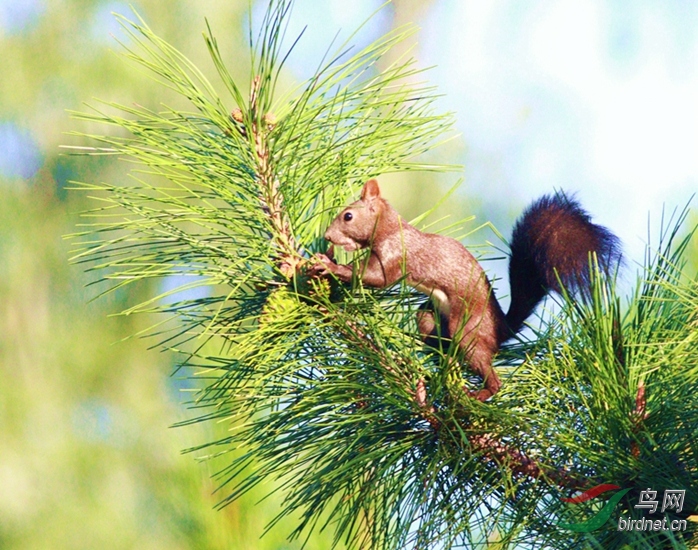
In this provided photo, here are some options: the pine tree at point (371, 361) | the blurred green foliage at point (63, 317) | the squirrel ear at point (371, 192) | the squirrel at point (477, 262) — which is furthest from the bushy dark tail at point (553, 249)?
the blurred green foliage at point (63, 317)

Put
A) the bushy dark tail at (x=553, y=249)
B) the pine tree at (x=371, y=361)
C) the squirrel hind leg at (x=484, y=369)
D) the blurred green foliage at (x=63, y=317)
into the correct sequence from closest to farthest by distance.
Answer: the pine tree at (x=371, y=361), the squirrel hind leg at (x=484, y=369), the bushy dark tail at (x=553, y=249), the blurred green foliage at (x=63, y=317)

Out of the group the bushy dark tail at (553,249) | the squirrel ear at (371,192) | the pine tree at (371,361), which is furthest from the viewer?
the squirrel ear at (371,192)

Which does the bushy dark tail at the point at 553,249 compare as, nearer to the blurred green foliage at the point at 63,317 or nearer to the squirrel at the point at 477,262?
the squirrel at the point at 477,262

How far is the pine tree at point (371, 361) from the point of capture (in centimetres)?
Answer: 65

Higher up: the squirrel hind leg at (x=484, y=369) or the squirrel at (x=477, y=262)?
the squirrel at (x=477, y=262)

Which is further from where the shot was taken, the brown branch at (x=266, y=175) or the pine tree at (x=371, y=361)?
the brown branch at (x=266, y=175)

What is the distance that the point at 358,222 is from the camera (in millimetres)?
1134

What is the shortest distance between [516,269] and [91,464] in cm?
Answer: 213

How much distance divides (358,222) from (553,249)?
11.2 inches

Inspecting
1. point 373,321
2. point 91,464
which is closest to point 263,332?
point 373,321

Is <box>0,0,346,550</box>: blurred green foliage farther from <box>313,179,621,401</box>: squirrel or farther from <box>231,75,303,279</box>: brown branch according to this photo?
<box>231,75,303,279</box>: brown branch

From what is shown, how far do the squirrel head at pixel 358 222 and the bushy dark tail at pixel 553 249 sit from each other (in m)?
0.20

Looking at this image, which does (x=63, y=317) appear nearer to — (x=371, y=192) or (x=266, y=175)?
(x=371, y=192)

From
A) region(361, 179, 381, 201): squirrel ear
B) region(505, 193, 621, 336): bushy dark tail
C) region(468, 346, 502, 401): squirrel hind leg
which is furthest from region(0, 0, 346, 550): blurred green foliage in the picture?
region(468, 346, 502, 401): squirrel hind leg
